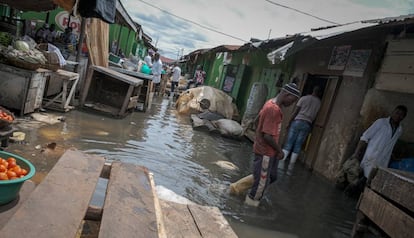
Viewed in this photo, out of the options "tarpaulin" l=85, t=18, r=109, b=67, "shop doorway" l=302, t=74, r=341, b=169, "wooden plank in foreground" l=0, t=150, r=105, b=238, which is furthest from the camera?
"tarpaulin" l=85, t=18, r=109, b=67

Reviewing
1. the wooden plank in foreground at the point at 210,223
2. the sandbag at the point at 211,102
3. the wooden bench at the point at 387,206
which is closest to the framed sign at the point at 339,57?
the wooden bench at the point at 387,206

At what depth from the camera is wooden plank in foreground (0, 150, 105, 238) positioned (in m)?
1.41

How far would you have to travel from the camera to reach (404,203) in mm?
2771

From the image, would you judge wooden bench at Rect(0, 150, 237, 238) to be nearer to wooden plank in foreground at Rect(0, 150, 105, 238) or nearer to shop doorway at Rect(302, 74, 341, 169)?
wooden plank in foreground at Rect(0, 150, 105, 238)

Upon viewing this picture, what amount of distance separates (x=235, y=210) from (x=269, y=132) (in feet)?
3.79

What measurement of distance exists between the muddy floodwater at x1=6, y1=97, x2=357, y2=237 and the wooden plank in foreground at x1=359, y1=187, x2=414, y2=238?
1.08 m

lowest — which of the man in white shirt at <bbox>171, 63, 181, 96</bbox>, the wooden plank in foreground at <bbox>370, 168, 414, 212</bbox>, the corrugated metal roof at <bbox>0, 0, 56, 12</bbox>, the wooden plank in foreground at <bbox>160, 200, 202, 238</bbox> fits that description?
the wooden plank in foreground at <bbox>160, 200, 202, 238</bbox>

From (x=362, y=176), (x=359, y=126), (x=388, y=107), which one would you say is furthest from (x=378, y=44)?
(x=362, y=176)

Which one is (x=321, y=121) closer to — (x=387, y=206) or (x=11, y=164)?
(x=387, y=206)

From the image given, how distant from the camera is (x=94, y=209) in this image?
6.36 ft

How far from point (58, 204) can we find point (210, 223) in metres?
1.46

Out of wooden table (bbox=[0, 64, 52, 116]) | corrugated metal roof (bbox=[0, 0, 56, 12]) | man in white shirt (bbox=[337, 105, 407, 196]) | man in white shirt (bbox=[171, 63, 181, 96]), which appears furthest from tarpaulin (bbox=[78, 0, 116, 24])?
man in white shirt (bbox=[171, 63, 181, 96])

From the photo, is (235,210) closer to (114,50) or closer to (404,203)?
(404,203)

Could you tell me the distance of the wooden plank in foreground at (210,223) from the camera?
2635 mm
